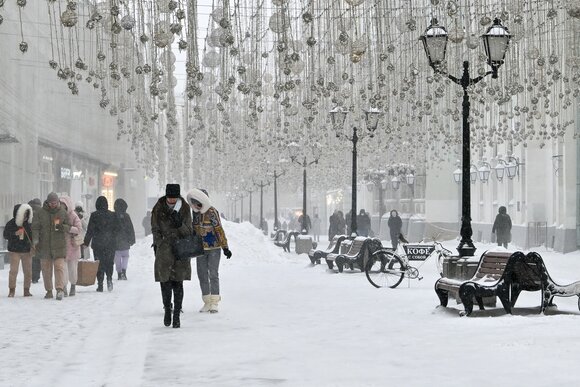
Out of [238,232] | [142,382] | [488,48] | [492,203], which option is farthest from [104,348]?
[492,203]

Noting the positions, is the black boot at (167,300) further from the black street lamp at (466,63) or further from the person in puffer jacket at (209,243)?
the black street lamp at (466,63)

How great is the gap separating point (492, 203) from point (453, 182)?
113 inches

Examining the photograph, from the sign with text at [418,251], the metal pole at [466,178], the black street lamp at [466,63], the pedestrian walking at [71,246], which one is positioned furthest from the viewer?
the sign with text at [418,251]

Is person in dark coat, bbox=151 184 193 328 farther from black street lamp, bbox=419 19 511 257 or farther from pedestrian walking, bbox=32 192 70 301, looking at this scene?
pedestrian walking, bbox=32 192 70 301

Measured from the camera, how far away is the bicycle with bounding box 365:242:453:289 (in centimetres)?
1841

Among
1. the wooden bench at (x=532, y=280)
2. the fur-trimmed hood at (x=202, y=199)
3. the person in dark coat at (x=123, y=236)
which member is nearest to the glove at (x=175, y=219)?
the fur-trimmed hood at (x=202, y=199)

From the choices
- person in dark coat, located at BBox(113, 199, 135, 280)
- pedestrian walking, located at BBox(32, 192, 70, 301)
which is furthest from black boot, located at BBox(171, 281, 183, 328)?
person in dark coat, located at BBox(113, 199, 135, 280)

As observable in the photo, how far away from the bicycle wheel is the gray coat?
684 cm

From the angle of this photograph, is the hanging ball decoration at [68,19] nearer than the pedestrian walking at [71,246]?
Yes

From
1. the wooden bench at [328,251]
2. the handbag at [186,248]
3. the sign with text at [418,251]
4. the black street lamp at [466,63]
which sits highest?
the black street lamp at [466,63]

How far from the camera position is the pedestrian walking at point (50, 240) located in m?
16.5

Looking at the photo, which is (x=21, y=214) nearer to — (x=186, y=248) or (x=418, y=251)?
(x=186, y=248)

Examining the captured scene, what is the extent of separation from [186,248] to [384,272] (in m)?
7.18

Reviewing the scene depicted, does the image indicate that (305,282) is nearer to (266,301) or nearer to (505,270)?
(266,301)
